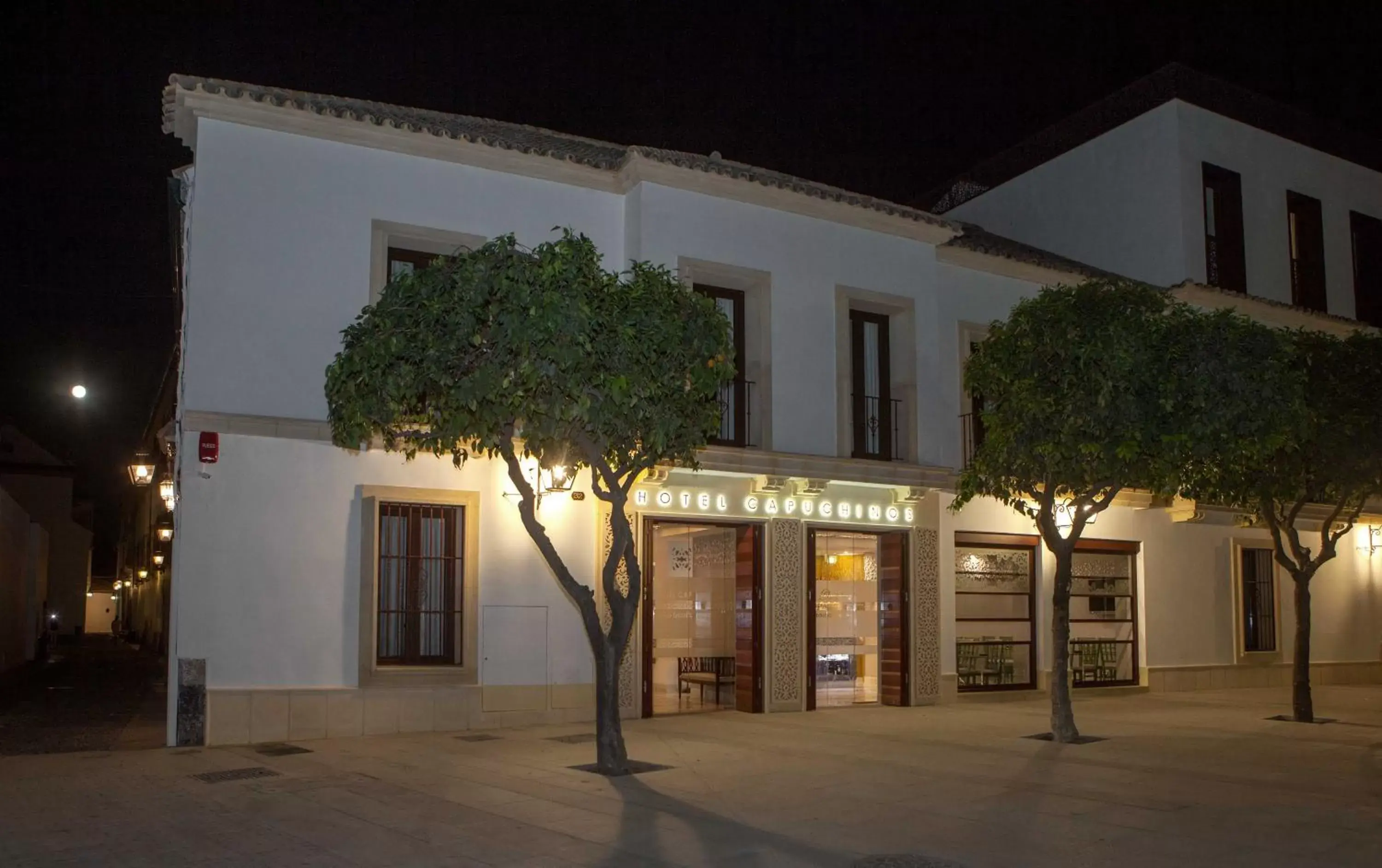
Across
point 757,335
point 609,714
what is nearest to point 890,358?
point 757,335

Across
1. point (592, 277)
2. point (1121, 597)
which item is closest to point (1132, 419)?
point (592, 277)

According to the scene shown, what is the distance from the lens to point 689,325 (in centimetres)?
1039

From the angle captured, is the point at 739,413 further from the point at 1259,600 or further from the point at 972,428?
the point at 1259,600

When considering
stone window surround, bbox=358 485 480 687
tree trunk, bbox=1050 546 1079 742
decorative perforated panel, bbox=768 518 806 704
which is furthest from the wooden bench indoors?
tree trunk, bbox=1050 546 1079 742

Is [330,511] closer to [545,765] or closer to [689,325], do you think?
[545,765]

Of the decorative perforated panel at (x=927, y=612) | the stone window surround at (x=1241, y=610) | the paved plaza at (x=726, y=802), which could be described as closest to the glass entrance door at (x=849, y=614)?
the decorative perforated panel at (x=927, y=612)

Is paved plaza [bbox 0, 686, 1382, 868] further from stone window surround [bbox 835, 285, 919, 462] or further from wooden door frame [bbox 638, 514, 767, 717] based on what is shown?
stone window surround [bbox 835, 285, 919, 462]

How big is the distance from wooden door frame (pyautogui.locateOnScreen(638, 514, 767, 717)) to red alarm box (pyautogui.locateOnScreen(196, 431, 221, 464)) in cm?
506

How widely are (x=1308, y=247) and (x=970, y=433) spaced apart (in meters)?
10.1

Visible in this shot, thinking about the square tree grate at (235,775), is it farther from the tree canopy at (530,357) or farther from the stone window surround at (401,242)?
the stone window surround at (401,242)

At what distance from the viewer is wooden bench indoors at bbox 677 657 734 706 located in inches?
685

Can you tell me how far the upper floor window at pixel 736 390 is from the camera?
15867 millimetres

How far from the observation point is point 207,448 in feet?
40.6

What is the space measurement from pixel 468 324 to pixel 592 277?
3.57 feet
